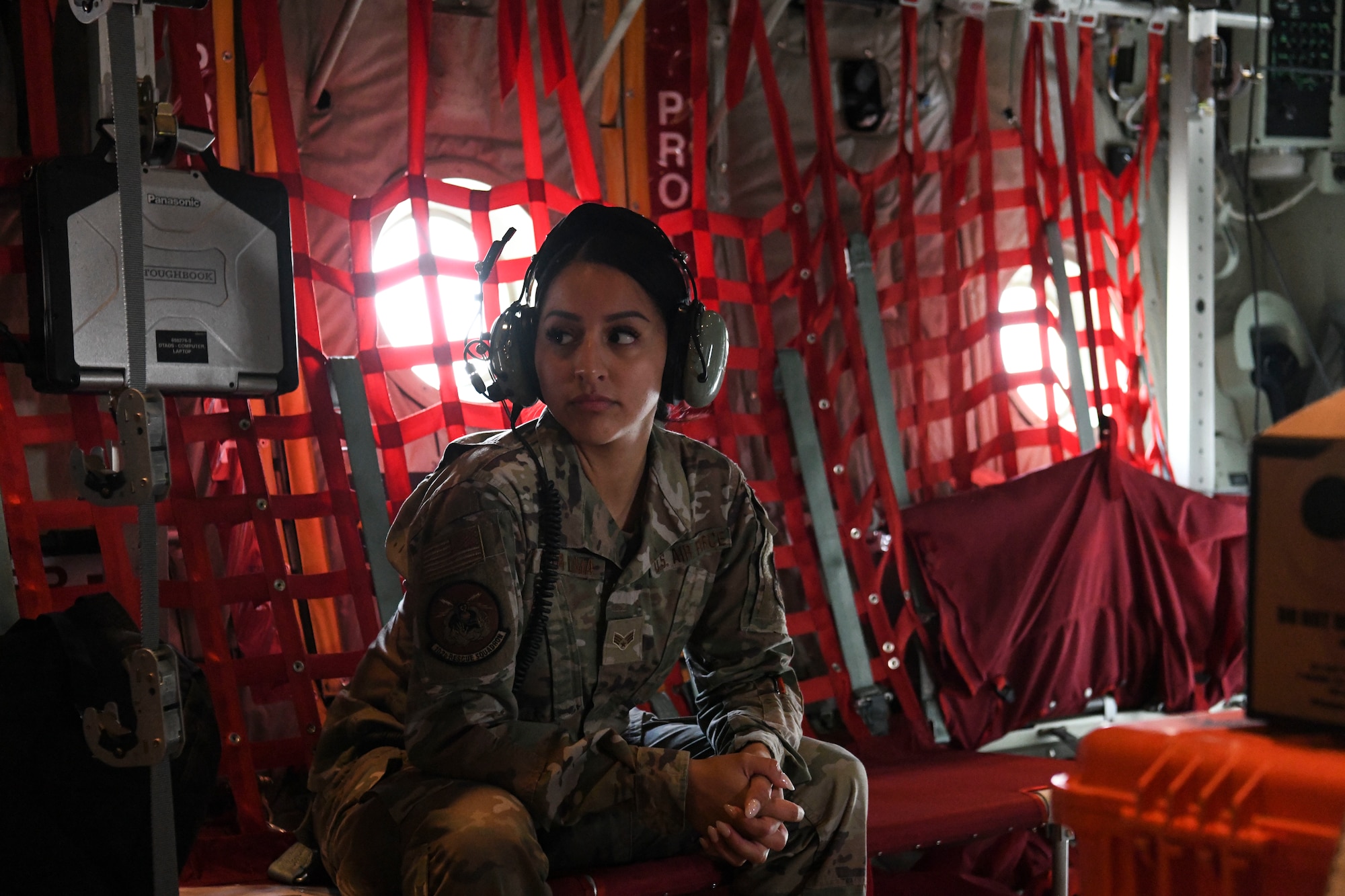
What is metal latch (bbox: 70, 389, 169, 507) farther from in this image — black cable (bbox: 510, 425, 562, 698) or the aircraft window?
the aircraft window

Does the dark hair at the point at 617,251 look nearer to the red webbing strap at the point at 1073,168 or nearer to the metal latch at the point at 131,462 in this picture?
the metal latch at the point at 131,462

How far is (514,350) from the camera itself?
1946mm

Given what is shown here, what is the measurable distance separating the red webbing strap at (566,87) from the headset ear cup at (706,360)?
1.16m

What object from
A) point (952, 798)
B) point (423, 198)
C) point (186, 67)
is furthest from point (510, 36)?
point (952, 798)

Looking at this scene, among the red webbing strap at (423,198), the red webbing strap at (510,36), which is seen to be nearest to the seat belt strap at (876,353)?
the red webbing strap at (510,36)

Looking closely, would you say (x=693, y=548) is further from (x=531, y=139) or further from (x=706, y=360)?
(x=531, y=139)

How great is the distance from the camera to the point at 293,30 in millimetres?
2965

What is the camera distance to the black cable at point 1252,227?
161 inches

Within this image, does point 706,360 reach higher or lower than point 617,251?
lower

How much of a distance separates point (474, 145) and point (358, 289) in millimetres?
663

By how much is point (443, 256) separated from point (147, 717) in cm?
197

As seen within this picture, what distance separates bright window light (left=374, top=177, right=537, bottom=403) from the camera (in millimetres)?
3193

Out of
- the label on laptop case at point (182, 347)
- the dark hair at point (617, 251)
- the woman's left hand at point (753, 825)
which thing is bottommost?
the woman's left hand at point (753, 825)

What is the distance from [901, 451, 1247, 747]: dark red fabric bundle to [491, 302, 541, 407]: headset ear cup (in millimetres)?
1652
